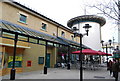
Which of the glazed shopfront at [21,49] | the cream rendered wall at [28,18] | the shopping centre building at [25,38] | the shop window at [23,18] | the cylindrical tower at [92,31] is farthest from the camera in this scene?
the cylindrical tower at [92,31]

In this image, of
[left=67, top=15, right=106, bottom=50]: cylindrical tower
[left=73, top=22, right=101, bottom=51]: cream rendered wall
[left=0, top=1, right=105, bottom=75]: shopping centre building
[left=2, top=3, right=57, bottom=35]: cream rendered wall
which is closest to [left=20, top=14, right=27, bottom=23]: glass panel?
[left=0, top=1, right=105, bottom=75]: shopping centre building

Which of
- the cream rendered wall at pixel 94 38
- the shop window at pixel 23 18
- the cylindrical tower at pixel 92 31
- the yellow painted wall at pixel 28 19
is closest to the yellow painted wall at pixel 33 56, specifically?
the yellow painted wall at pixel 28 19

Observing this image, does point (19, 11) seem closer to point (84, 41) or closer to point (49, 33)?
point (49, 33)

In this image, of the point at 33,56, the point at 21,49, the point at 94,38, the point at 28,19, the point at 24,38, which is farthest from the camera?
the point at 94,38

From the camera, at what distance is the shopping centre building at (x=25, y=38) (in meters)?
10.9

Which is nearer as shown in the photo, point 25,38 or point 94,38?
point 25,38

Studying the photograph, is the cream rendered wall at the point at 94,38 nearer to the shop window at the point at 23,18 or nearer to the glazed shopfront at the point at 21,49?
the glazed shopfront at the point at 21,49

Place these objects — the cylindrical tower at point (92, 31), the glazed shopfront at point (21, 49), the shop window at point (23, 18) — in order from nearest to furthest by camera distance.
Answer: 1. the glazed shopfront at point (21, 49)
2. the shop window at point (23, 18)
3. the cylindrical tower at point (92, 31)

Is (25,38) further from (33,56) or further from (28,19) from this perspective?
(33,56)

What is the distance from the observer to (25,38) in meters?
13.5

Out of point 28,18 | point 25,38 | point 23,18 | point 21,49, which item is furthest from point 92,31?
point 21,49

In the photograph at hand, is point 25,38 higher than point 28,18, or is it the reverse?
point 28,18

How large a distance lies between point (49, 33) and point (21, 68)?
23.8 feet

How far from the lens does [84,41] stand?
3306cm
